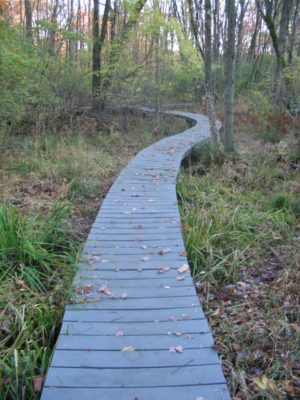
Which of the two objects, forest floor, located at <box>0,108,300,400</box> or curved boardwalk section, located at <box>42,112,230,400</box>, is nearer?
curved boardwalk section, located at <box>42,112,230,400</box>

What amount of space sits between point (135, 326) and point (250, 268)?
8.21 ft

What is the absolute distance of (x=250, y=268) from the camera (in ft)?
17.2

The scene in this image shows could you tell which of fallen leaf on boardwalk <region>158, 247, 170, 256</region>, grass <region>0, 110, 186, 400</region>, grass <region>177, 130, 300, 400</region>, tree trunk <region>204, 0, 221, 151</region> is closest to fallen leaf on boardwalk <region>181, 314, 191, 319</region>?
grass <region>177, 130, 300, 400</region>

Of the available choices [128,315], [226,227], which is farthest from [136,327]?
[226,227]

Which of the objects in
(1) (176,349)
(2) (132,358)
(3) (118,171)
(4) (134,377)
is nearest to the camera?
(4) (134,377)

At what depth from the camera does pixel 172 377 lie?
8.54 ft

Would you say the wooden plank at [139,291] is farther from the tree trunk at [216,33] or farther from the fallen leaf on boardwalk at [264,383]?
the tree trunk at [216,33]

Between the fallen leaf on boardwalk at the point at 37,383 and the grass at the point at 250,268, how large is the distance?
1.43 metres

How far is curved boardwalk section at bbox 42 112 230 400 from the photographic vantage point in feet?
8.29

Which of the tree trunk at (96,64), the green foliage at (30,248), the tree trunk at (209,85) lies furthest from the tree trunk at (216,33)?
the green foliage at (30,248)

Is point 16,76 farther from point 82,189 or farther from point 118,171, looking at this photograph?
point 82,189

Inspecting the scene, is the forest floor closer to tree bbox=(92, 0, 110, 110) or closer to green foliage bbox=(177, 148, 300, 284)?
green foliage bbox=(177, 148, 300, 284)

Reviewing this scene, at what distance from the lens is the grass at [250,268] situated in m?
3.51

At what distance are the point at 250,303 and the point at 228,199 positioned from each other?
3370 mm
